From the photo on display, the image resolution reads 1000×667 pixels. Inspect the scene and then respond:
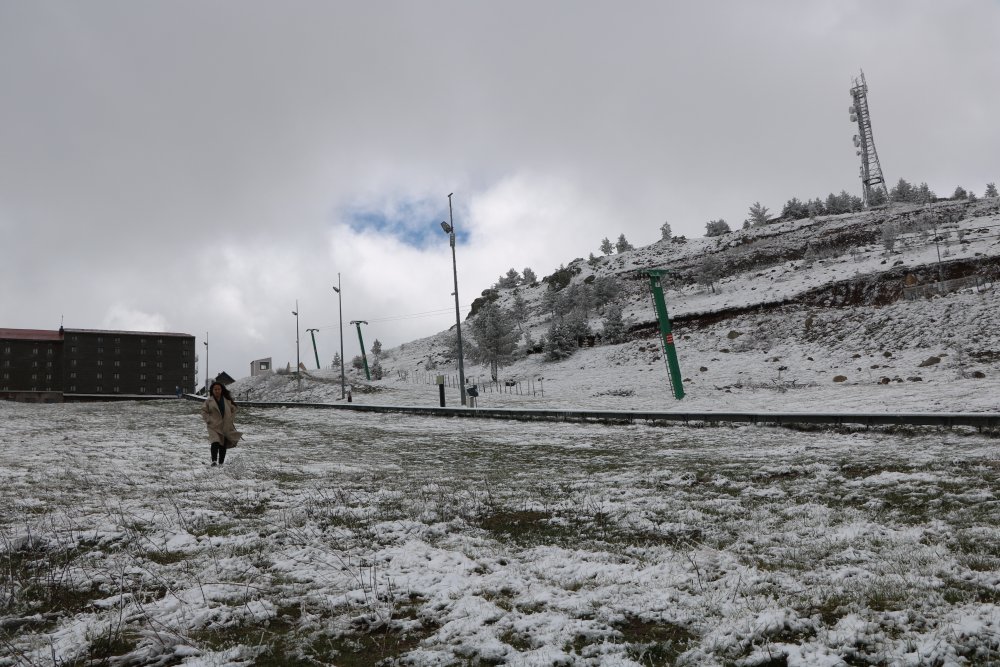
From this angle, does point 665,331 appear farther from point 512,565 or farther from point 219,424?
point 512,565

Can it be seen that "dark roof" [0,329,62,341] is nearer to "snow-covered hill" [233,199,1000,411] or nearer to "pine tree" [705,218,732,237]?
"snow-covered hill" [233,199,1000,411]

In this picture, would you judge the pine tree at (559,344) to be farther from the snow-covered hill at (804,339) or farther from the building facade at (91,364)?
the building facade at (91,364)

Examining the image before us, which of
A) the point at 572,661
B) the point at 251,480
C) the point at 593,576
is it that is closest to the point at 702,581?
the point at 593,576

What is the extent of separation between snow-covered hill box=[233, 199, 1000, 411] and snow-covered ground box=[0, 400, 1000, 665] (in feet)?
45.7

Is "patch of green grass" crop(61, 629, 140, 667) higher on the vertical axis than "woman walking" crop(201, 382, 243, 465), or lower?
lower

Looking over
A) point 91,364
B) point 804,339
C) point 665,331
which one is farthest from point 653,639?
point 91,364

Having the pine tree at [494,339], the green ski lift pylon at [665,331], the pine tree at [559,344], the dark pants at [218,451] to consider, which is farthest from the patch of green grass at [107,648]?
the pine tree at [559,344]

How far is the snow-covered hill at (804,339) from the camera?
2600 centimetres

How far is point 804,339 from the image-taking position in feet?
125

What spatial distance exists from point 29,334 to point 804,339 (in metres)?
96.6

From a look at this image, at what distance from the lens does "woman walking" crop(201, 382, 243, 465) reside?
10562mm

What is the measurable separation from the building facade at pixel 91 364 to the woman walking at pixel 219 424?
3175 inches

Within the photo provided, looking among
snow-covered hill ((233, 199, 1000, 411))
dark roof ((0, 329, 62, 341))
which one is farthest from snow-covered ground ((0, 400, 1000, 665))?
dark roof ((0, 329, 62, 341))

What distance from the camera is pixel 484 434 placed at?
1647 cm
